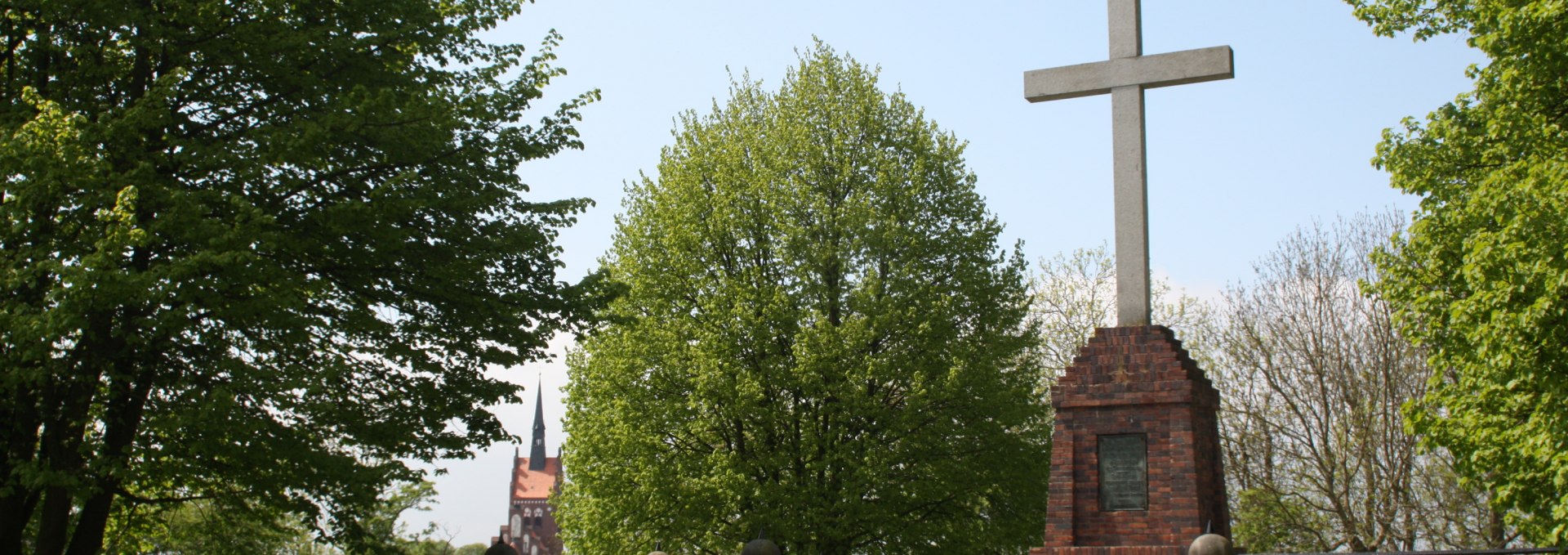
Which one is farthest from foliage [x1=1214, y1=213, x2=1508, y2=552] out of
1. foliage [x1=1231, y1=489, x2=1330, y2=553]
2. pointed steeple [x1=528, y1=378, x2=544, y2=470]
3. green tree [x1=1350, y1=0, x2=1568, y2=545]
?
pointed steeple [x1=528, y1=378, x2=544, y2=470]

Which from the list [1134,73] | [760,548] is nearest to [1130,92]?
[1134,73]

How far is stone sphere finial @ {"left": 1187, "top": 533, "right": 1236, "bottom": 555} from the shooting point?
10891 millimetres

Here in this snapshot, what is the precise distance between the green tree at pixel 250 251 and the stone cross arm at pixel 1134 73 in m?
5.26

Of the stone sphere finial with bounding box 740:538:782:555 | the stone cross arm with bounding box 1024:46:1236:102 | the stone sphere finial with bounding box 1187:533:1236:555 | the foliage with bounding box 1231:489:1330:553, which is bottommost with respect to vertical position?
the stone sphere finial with bounding box 740:538:782:555

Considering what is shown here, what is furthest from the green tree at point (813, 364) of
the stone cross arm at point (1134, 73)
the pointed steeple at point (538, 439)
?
the pointed steeple at point (538, 439)

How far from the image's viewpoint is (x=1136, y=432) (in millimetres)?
12953

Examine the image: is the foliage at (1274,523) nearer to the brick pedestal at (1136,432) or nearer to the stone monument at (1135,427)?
the stone monument at (1135,427)

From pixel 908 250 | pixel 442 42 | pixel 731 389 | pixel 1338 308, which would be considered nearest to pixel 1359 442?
pixel 1338 308

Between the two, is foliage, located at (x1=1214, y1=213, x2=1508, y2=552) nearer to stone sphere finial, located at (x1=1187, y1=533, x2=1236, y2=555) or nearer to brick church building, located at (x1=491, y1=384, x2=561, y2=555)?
stone sphere finial, located at (x1=1187, y1=533, x2=1236, y2=555)

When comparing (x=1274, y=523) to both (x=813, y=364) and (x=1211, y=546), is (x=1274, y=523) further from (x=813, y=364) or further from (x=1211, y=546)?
(x=1211, y=546)

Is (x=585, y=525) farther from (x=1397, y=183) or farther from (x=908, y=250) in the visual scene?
(x=1397, y=183)

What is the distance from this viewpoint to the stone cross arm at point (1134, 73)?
13797 millimetres

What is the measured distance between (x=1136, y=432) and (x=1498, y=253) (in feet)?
11.8

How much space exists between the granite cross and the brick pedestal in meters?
0.47
